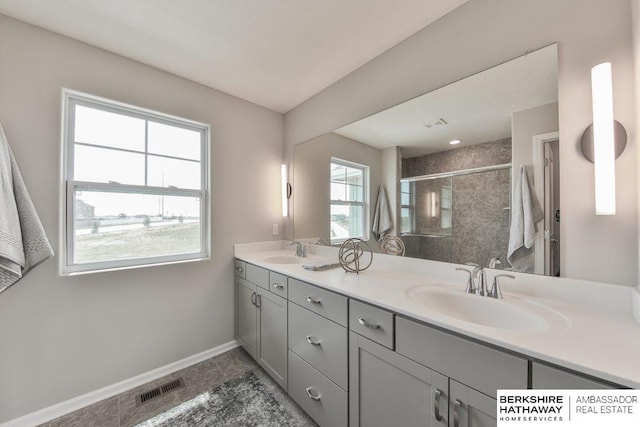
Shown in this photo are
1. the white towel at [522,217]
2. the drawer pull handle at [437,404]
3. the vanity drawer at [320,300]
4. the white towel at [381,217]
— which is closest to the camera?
the drawer pull handle at [437,404]

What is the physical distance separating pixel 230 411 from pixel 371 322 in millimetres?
1201

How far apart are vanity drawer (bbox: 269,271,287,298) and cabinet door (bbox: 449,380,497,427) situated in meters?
1.07

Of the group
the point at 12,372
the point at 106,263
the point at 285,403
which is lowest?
the point at 285,403

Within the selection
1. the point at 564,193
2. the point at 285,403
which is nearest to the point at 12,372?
the point at 285,403

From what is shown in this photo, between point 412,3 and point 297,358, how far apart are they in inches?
88.0

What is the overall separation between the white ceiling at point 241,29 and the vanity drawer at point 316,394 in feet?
6.94

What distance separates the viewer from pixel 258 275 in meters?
1.94

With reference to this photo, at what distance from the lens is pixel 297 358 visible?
1.53m

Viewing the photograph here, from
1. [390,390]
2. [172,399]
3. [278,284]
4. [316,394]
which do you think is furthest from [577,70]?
[172,399]

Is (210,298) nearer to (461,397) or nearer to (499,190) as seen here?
(461,397)

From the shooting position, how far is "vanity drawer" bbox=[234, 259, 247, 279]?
84.8 inches

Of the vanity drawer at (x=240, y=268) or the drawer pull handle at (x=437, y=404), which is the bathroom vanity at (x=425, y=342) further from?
the vanity drawer at (x=240, y=268)

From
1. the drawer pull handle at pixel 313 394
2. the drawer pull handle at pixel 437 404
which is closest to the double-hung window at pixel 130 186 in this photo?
the drawer pull handle at pixel 313 394

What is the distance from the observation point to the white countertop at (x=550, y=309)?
65cm
